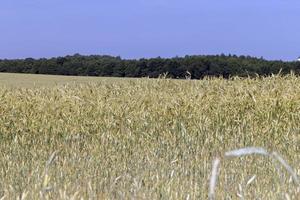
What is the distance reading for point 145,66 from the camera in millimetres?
17531

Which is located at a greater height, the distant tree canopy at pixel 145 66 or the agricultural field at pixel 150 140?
the distant tree canopy at pixel 145 66

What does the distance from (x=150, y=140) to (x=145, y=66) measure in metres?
13.5

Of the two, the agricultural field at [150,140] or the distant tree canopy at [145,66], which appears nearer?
the agricultural field at [150,140]

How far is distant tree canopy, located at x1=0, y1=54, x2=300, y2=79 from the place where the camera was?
1512cm

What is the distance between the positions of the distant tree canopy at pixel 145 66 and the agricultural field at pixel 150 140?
6.02 m

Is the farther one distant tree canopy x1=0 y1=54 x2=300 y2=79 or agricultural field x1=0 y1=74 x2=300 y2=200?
distant tree canopy x1=0 y1=54 x2=300 y2=79

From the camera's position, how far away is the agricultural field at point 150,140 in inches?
92.6

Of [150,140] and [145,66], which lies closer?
[150,140]

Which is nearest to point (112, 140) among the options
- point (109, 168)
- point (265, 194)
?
point (109, 168)

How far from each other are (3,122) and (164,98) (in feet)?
5.46

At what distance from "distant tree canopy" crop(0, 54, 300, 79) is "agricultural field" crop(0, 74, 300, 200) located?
6020 millimetres

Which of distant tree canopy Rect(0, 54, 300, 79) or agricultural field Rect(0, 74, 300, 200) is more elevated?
distant tree canopy Rect(0, 54, 300, 79)

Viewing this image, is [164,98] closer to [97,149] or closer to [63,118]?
[63,118]

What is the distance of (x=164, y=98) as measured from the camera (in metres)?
5.48
